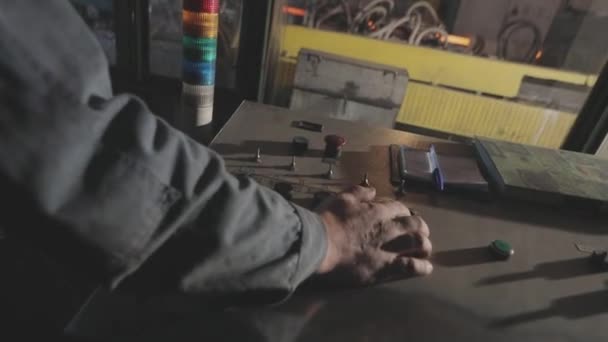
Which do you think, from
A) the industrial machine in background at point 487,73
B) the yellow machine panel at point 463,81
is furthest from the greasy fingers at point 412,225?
the yellow machine panel at point 463,81

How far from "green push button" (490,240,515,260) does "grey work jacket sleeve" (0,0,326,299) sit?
12.5 inches

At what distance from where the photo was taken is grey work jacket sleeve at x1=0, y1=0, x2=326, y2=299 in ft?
1.05

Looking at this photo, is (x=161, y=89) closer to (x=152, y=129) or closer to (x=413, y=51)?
(x=413, y=51)

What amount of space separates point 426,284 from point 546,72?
1445 mm

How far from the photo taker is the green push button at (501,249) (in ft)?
1.96

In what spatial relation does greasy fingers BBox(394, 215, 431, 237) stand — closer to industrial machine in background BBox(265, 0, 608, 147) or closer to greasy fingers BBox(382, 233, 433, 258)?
greasy fingers BBox(382, 233, 433, 258)

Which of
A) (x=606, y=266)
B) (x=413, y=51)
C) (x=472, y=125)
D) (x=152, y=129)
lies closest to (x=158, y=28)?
(x=413, y=51)

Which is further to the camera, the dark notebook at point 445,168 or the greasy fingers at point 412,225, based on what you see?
the dark notebook at point 445,168

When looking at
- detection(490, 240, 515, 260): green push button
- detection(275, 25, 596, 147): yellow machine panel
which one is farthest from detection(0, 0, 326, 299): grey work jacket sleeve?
detection(275, 25, 596, 147): yellow machine panel

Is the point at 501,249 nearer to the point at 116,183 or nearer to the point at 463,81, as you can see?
the point at 116,183

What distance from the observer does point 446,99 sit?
5.42 ft

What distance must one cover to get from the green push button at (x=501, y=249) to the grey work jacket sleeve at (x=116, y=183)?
12.5 inches

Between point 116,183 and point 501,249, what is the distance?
0.53 m

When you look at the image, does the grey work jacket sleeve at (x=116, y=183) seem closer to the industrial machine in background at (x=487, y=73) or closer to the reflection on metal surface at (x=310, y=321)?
the reflection on metal surface at (x=310, y=321)
